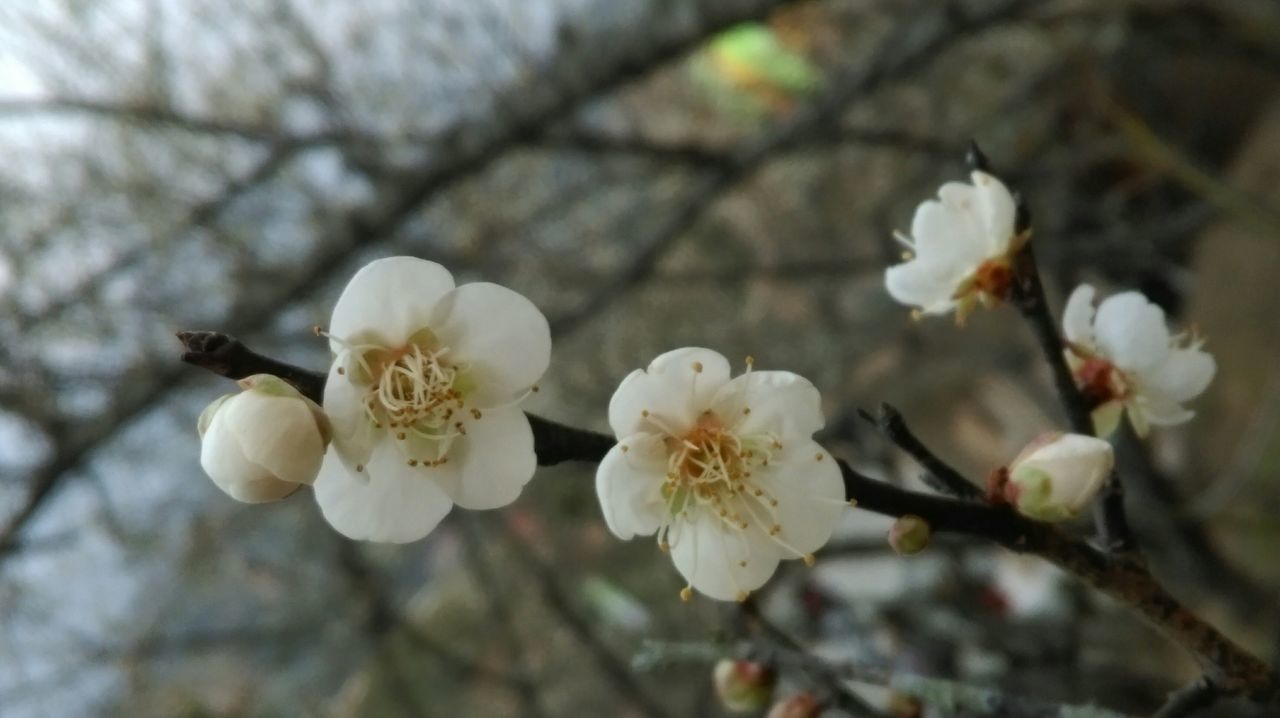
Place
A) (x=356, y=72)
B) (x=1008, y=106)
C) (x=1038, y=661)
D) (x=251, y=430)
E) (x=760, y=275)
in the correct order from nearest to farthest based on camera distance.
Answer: (x=251, y=430) < (x=1038, y=661) < (x=356, y=72) < (x=1008, y=106) < (x=760, y=275)

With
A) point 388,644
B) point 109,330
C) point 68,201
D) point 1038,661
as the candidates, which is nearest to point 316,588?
point 388,644

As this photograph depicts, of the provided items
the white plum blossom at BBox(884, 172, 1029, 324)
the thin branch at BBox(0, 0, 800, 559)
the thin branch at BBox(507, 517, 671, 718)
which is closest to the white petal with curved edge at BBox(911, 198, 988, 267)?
the white plum blossom at BBox(884, 172, 1029, 324)

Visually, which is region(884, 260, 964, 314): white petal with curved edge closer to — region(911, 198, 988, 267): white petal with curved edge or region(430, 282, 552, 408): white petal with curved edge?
region(911, 198, 988, 267): white petal with curved edge

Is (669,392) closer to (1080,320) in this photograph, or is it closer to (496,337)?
(496,337)

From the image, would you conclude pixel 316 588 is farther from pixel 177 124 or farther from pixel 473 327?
pixel 473 327

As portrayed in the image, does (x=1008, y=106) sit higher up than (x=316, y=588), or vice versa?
(x=1008, y=106)

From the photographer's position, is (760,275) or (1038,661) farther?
(760,275)

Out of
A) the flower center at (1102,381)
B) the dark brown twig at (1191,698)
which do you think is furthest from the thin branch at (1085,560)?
the flower center at (1102,381)
